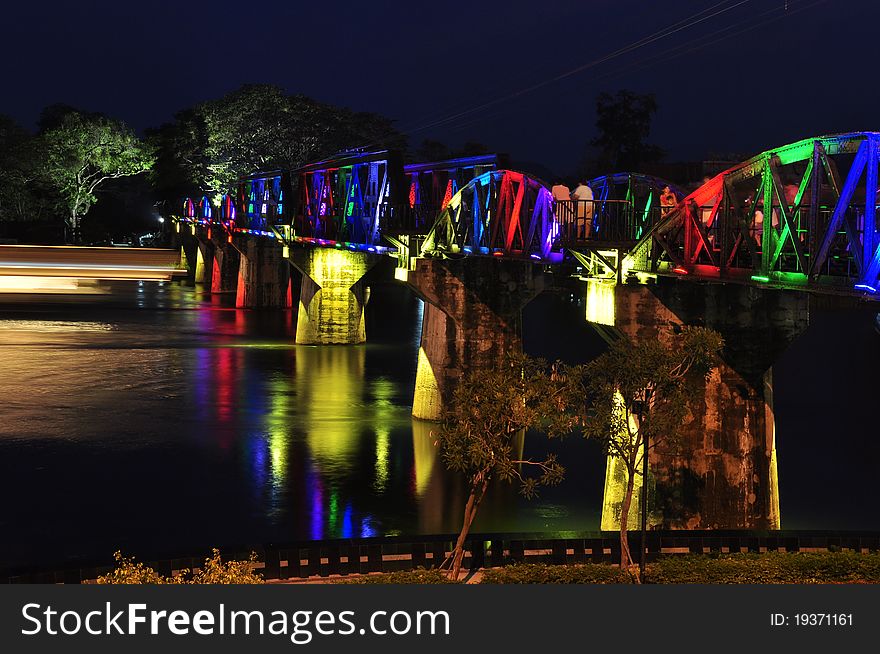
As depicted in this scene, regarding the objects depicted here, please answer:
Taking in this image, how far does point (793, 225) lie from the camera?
25.5m

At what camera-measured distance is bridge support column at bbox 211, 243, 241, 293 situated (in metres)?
142

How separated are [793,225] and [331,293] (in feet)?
201

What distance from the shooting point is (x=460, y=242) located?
53312 millimetres

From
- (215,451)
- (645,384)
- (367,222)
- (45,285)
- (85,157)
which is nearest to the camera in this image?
(645,384)

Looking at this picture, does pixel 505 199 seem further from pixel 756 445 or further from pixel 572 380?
pixel 572 380

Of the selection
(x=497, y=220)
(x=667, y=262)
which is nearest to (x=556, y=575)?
(x=667, y=262)

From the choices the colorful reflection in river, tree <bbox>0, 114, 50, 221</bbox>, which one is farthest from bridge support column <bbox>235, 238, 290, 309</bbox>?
tree <bbox>0, 114, 50, 221</bbox>

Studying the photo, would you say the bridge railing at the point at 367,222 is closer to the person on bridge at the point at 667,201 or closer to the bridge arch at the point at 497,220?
the bridge arch at the point at 497,220

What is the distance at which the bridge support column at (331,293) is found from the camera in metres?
83.3

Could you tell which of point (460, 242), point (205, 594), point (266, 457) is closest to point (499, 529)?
point (266, 457)

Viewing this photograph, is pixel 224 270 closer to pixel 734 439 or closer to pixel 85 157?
pixel 85 157

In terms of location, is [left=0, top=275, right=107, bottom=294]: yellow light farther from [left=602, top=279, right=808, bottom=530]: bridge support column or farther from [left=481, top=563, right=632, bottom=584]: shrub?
[left=481, top=563, right=632, bottom=584]: shrub

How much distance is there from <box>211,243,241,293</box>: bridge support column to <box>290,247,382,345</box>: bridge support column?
57.1 meters

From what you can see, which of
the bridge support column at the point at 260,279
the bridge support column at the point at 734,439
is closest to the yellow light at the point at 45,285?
the bridge support column at the point at 260,279
